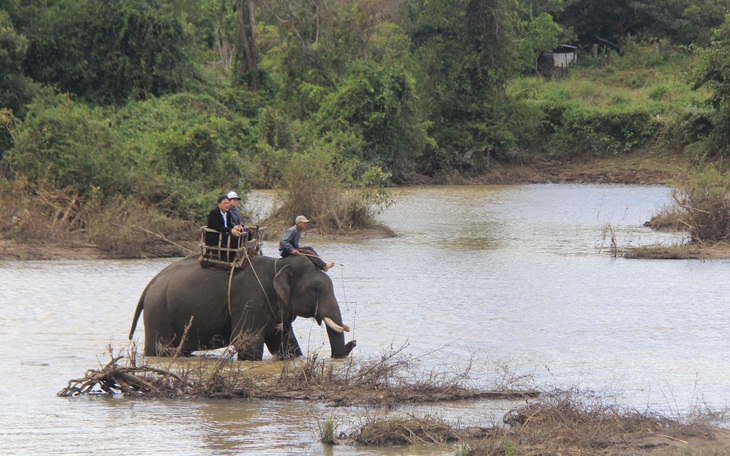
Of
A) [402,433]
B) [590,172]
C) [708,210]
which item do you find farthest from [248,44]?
[402,433]

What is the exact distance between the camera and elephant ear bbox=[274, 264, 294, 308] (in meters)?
11.5

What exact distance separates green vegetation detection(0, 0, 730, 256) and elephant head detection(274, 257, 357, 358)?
34.9 ft

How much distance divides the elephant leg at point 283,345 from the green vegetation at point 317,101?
10206 mm

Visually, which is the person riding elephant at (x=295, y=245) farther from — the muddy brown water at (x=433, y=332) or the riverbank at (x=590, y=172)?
the riverbank at (x=590, y=172)

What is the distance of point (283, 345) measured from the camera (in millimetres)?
12016

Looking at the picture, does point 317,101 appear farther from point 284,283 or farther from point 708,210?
point 284,283

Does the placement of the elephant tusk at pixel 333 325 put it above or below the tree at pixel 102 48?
below

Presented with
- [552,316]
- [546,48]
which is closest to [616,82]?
[546,48]

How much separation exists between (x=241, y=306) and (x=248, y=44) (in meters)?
33.1

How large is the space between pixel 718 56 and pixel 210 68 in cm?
3077

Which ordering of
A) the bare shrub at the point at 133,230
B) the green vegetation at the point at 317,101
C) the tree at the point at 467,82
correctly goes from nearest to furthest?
the bare shrub at the point at 133,230 → the green vegetation at the point at 317,101 → the tree at the point at 467,82

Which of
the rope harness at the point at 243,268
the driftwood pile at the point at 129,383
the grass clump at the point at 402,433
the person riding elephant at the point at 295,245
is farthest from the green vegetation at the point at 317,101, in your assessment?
the grass clump at the point at 402,433

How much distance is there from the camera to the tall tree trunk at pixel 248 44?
1689 inches

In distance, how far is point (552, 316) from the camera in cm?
1612
